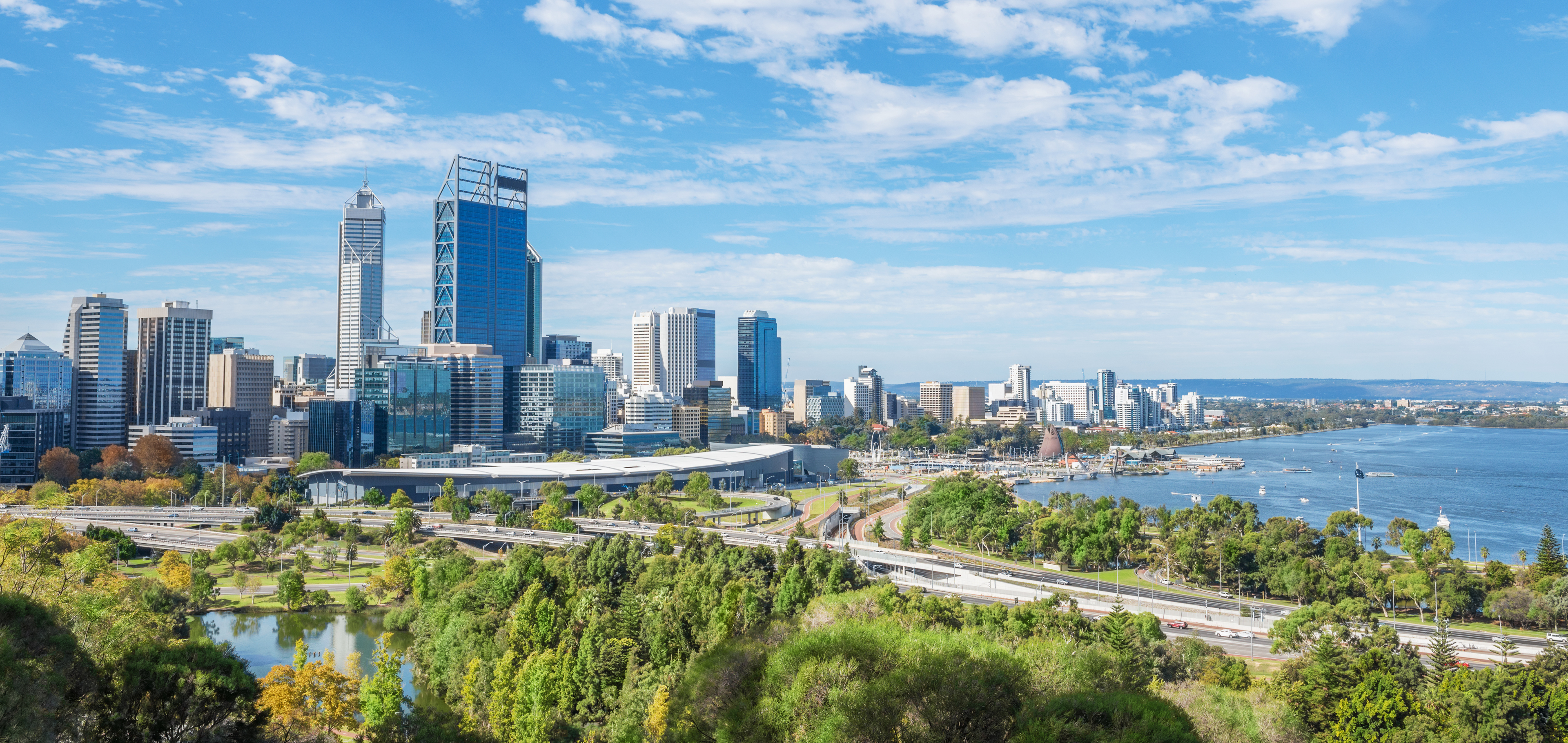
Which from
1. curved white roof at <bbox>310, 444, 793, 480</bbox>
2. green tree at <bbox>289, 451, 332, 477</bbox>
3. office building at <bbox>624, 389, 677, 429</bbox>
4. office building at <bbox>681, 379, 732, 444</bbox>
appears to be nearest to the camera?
curved white roof at <bbox>310, 444, 793, 480</bbox>

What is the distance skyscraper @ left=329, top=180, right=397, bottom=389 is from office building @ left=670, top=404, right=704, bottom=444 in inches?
1605

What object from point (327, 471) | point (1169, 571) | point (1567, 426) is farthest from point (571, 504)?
point (1567, 426)

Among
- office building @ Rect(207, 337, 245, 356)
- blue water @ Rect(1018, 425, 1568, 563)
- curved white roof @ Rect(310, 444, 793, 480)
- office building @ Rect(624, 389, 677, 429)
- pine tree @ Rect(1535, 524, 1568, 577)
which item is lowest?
blue water @ Rect(1018, 425, 1568, 563)

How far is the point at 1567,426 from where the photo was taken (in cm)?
11194

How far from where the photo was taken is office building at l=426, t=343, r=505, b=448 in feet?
187

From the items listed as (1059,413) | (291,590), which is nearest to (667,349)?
(1059,413)

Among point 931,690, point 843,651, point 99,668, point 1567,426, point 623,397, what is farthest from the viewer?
point 1567,426

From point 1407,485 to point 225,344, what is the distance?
89.8 metres

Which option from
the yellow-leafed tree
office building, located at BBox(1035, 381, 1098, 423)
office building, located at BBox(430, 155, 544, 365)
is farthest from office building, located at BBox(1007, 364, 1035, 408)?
the yellow-leafed tree

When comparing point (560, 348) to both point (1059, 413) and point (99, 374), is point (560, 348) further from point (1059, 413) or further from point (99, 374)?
point (1059, 413)

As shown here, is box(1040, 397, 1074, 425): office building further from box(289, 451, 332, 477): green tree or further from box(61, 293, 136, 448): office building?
box(61, 293, 136, 448): office building

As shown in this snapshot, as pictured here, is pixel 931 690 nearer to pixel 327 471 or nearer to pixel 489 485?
pixel 489 485

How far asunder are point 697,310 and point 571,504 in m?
88.9

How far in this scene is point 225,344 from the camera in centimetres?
8406
